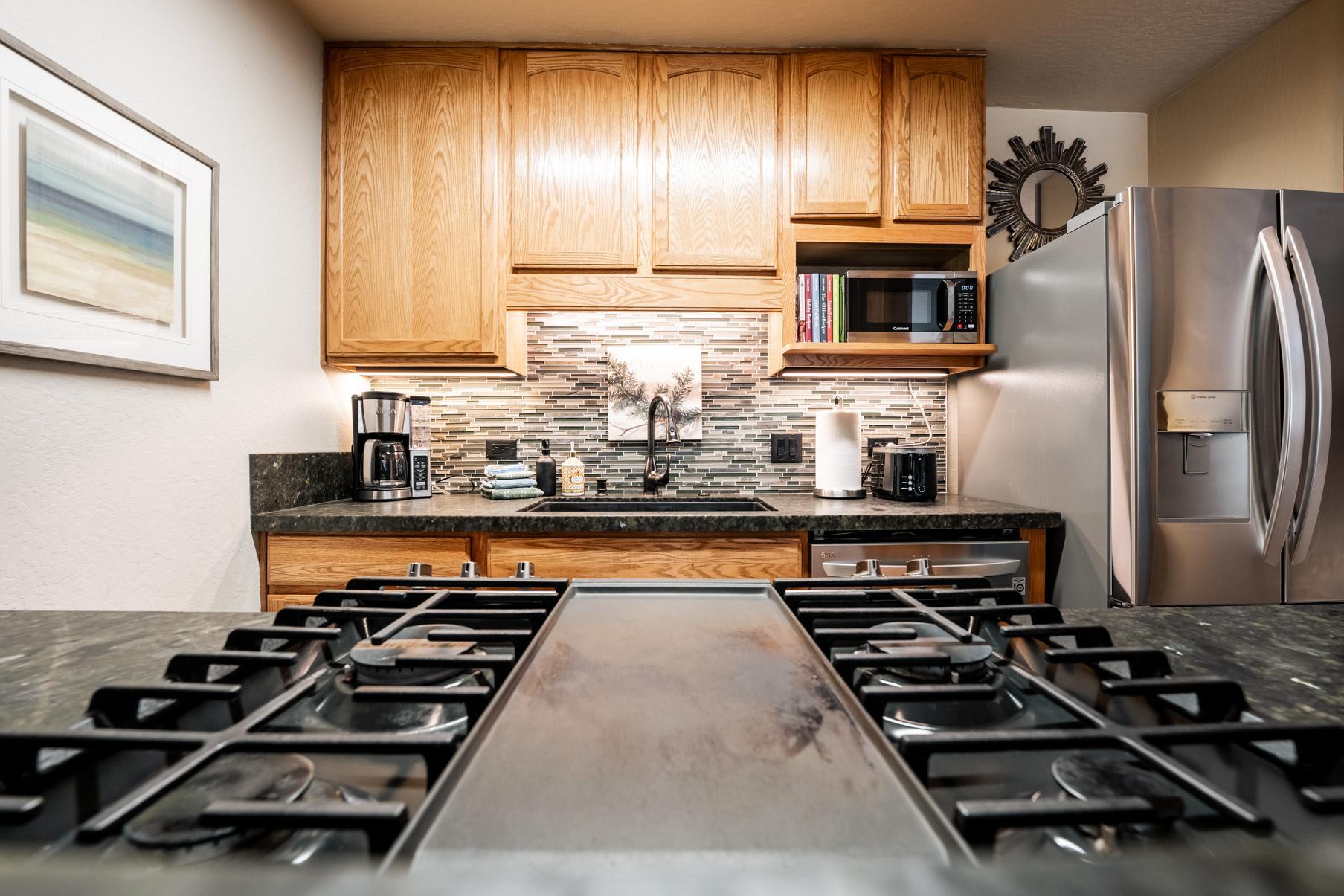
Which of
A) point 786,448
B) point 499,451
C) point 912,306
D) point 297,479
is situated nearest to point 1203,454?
point 912,306

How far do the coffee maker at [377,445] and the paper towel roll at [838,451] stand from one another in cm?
143

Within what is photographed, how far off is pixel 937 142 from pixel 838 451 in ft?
3.61

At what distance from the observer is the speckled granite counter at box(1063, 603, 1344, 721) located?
0.49 metres

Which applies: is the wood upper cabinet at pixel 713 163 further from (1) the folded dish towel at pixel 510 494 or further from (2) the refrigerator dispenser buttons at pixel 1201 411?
(2) the refrigerator dispenser buttons at pixel 1201 411

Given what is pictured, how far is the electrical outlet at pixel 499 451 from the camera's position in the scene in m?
2.44

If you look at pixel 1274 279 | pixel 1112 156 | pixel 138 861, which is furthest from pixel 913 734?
pixel 1112 156

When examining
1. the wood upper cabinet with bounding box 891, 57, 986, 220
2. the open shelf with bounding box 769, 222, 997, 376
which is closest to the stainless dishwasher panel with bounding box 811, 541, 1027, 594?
the open shelf with bounding box 769, 222, 997, 376

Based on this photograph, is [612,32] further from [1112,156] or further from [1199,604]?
[1199,604]

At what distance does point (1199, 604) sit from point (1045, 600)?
1.22ft

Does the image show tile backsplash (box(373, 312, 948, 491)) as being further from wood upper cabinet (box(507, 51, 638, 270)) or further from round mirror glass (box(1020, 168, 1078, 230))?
round mirror glass (box(1020, 168, 1078, 230))

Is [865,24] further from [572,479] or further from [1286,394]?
[572,479]

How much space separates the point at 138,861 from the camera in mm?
277

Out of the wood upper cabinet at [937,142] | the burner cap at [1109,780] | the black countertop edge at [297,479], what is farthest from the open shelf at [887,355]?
the burner cap at [1109,780]

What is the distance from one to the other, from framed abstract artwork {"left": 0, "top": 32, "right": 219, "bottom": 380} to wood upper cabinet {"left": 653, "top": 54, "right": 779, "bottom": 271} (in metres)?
1.28
